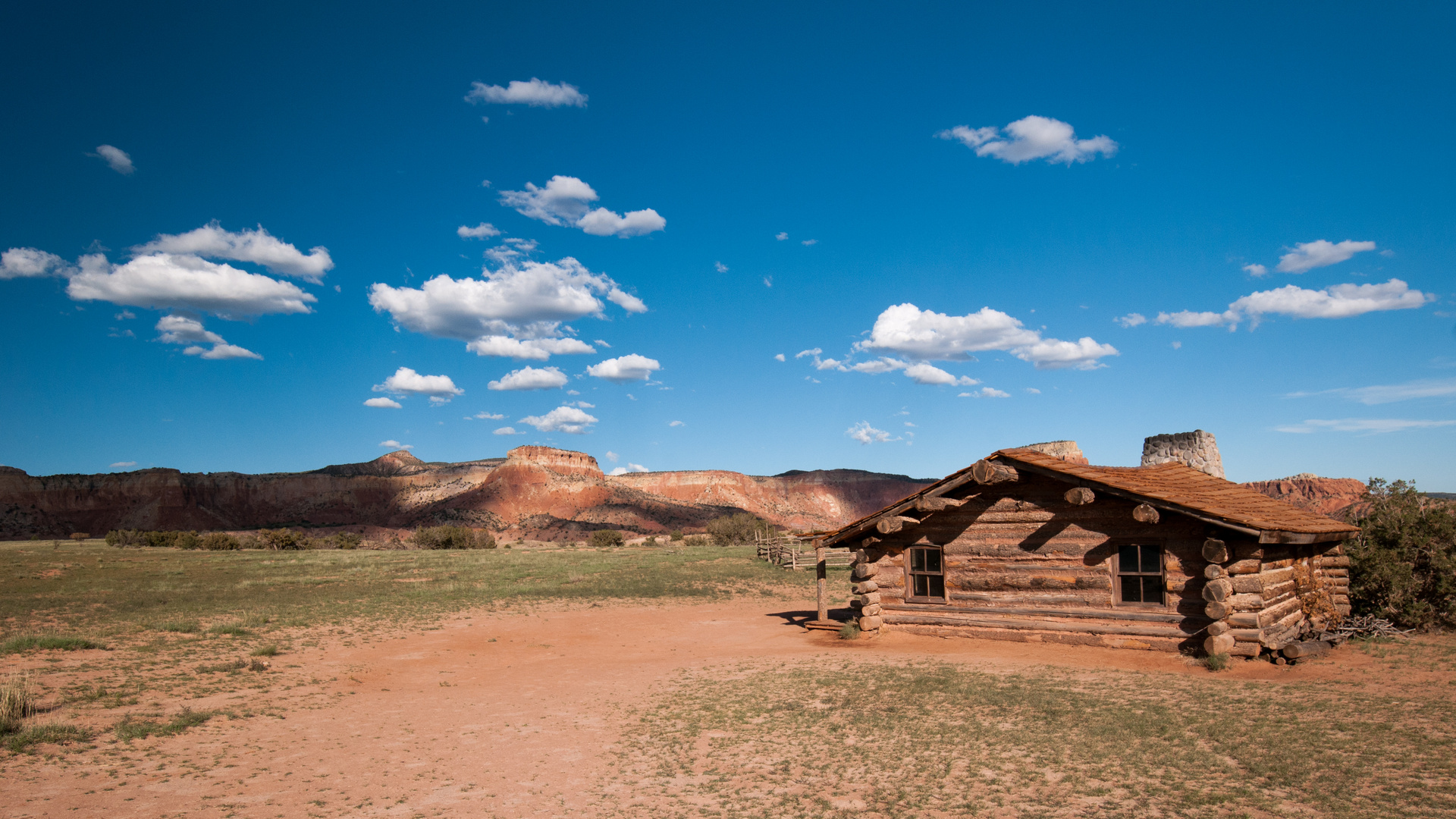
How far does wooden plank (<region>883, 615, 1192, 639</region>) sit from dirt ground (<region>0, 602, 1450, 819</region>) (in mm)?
287

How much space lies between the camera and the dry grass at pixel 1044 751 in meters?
5.97

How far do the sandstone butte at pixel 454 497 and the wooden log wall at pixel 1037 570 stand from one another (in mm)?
57903

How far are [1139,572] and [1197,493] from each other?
2.00m

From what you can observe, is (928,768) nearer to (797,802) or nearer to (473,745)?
(797,802)

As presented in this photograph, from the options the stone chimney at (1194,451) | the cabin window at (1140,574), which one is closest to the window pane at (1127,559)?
the cabin window at (1140,574)

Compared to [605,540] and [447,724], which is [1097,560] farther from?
[605,540]

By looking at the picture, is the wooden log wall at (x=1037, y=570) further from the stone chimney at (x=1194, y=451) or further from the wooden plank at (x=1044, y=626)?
the stone chimney at (x=1194, y=451)

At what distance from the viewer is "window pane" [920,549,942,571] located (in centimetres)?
1393

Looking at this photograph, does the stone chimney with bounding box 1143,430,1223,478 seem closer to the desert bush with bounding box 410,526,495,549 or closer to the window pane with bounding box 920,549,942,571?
the window pane with bounding box 920,549,942,571

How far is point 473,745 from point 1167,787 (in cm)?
653

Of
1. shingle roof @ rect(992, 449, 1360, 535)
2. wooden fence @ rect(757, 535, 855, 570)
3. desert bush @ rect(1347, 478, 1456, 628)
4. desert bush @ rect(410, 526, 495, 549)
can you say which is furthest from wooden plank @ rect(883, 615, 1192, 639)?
desert bush @ rect(410, 526, 495, 549)

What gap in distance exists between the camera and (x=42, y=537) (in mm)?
69000

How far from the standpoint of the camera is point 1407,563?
1324cm

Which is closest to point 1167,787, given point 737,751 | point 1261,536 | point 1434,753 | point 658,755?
point 1434,753
